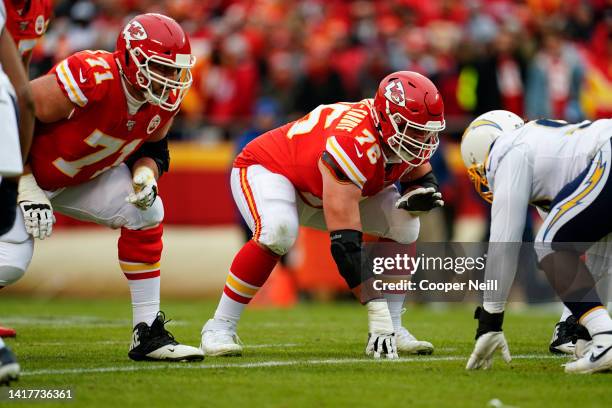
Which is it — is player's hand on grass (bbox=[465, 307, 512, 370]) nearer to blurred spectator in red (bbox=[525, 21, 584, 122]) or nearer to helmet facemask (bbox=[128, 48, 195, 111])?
helmet facemask (bbox=[128, 48, 195, 111])

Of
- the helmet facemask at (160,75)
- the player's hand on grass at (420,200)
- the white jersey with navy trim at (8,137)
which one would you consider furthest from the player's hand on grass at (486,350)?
the white jersey with navy trim at (8,137)

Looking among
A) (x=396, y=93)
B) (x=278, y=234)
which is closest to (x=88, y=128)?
(x=278, y=234)

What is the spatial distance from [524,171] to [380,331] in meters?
1.16

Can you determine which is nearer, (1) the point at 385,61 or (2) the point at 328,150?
(2) the point at 328,150

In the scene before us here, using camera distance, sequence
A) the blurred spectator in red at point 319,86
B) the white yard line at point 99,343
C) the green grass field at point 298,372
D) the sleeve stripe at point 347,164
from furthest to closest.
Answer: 1. the blurred spectator in red at point 319,86
2. the white yard line at point 99,343
3. the sleeve stripe at point 347,164
4. the green grass field at point 298,372

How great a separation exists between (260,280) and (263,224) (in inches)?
12.7

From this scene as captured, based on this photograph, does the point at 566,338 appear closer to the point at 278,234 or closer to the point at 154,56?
the point at 278,234

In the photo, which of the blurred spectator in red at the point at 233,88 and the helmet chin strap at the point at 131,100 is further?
the blurred spectator in red at the point at 233,88

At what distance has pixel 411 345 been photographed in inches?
239

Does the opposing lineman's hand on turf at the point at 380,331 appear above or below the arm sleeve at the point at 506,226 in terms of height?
below

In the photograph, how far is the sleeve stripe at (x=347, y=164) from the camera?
571cm

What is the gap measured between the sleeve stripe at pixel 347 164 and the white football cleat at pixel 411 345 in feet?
3.23

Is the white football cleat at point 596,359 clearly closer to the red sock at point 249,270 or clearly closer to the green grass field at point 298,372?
the green grass field at point 298,372

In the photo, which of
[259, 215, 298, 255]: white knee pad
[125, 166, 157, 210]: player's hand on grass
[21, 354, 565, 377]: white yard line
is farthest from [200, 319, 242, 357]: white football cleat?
[125, 166, 157, 210]: player's hand on grass
